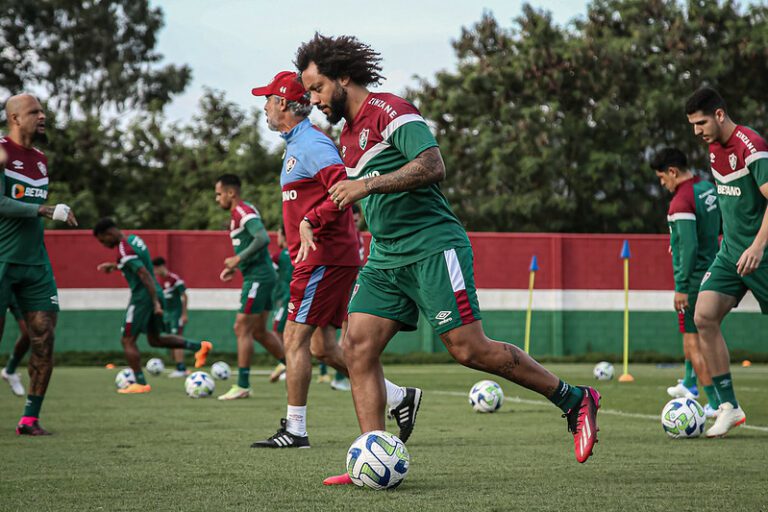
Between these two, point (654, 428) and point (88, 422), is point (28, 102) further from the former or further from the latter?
point (654, 428)

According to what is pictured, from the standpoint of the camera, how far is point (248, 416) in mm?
9547

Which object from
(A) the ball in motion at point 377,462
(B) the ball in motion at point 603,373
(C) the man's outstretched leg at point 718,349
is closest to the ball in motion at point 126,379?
(B) the ball in motion at point 603,373

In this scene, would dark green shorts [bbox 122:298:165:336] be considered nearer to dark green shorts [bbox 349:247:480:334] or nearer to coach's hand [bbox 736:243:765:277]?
coach's hand [bbox 736:243:765:277]

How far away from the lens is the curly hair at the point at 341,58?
5.52m

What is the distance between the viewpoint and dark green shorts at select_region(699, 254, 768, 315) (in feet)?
25.1

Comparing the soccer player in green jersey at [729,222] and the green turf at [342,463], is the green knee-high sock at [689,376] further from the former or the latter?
the soccer player in green jersey at [729,222]

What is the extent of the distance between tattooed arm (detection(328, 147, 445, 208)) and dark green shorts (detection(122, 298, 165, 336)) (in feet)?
29.4

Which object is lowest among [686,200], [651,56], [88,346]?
[88,346]

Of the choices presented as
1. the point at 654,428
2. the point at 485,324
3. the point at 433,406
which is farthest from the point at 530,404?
the point at 485,324

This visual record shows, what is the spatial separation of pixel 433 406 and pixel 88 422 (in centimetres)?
334

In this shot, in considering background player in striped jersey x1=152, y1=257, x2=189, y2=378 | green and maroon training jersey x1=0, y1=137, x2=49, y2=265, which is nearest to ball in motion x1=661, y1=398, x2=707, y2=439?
green and maroon training jersey x1=0, y1=137, x2=49, y2=265

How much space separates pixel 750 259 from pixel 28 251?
16.7ft

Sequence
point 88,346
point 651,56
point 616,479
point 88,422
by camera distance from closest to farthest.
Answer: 1. point 616,479
2. point 88,422
3. point 88,346
4. point 651,56

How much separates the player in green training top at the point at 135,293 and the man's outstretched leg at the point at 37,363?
4.76m
